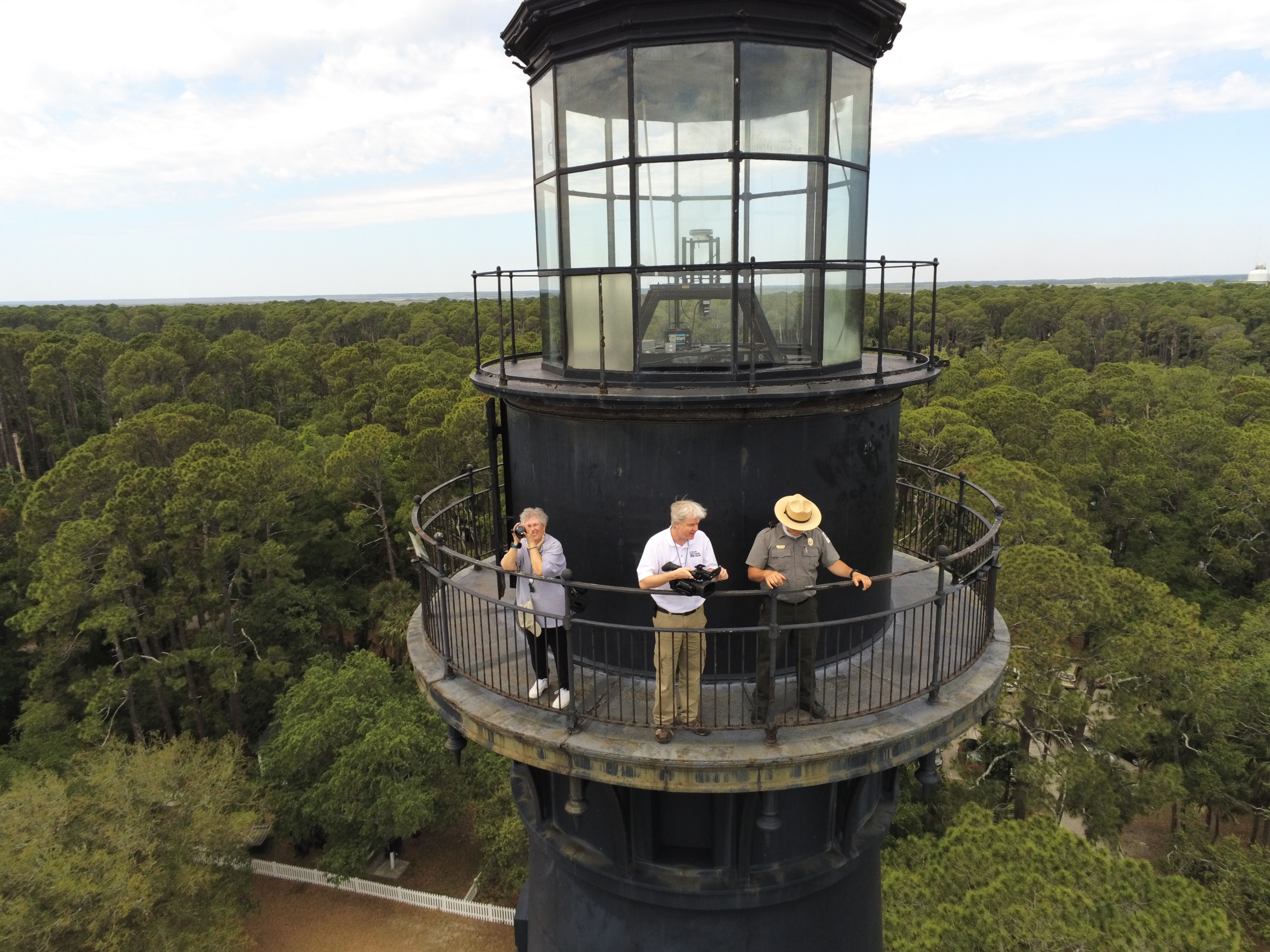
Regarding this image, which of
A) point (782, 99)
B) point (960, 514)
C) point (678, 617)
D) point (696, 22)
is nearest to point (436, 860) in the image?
point (960, 514)

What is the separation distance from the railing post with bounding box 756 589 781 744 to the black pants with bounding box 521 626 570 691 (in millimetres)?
1171

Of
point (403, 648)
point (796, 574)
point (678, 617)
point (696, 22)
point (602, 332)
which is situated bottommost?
point (403, 648)

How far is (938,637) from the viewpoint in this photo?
14.5 feet

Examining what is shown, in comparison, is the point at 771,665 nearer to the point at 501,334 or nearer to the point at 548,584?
the point at 548,584

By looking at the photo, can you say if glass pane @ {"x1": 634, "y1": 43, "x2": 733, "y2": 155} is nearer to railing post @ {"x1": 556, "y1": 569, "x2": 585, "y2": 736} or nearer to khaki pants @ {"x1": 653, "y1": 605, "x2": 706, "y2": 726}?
railing post @ {"x1": 556, "y1": 569, "x2": 585, "y2": 736}

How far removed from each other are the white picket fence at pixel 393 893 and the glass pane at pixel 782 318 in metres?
16.9

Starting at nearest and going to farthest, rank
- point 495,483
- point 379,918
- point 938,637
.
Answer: point 938,637 → point 495,483 → point 379,918

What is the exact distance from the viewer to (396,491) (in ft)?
86.3

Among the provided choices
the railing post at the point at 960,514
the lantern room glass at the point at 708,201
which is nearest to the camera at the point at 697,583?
the lantern room glass at the point at 708,201

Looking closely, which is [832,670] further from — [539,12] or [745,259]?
[539,12]

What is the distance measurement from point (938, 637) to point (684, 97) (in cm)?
344

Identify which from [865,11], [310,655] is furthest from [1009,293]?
[865,11]

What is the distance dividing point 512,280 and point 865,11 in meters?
2.83

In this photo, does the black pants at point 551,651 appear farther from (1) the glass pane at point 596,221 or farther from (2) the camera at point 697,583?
(1) the glass pane at point 596,221
